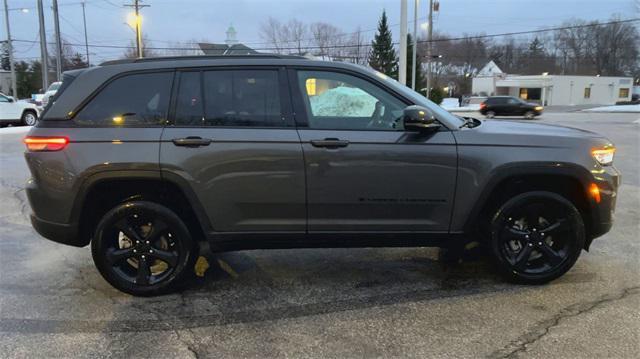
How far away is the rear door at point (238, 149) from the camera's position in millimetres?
3775

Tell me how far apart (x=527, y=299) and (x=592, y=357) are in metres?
0.87

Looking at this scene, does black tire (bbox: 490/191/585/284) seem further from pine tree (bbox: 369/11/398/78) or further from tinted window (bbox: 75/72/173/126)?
pine tree (bbox: 369/11/398/78)

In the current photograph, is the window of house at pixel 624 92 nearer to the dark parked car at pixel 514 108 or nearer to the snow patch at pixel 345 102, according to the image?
the dark parked car at pixel 514 108

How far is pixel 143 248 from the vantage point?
401 cm

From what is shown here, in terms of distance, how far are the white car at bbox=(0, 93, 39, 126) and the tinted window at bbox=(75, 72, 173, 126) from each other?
69.0ft

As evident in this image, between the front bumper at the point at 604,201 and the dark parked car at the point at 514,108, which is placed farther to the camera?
the dark parked car at the point at 514,108

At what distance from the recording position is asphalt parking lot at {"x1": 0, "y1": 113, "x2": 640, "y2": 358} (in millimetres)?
3240

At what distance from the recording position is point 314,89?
3938 millimetres

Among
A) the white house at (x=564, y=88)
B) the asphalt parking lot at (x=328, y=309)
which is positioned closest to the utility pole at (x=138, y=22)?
the asphalt parking lot at (x=328, y=309)

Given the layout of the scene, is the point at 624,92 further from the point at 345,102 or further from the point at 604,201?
the point at 345,102

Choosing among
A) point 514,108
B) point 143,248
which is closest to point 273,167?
point 143,248

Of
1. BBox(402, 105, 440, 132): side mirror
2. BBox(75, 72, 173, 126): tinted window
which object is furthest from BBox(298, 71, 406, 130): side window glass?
BBox(75, 72, 173, 126): tinted window

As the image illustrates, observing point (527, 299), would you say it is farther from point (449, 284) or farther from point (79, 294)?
point (79, 294)

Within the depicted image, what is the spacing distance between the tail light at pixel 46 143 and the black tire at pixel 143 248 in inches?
24.0
